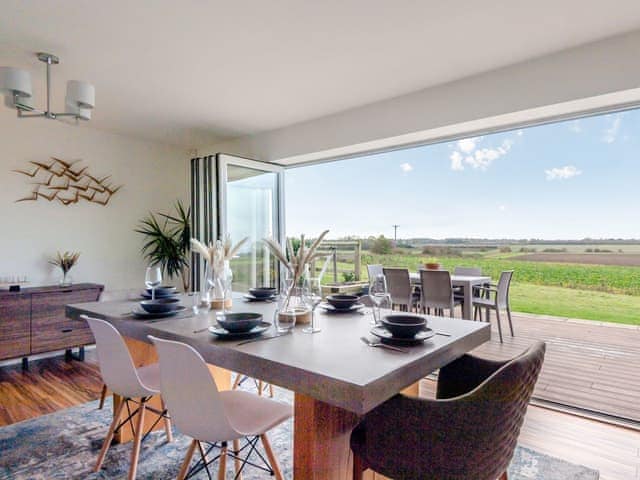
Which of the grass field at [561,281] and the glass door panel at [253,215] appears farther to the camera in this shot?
the glass door panel at [253,215]

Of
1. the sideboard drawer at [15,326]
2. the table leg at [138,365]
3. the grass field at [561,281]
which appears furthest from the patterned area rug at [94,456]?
the grass field at [561,281]

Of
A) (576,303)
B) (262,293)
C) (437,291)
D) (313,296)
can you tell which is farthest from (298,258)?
(576,303)

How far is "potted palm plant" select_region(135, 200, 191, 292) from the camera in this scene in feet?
15.6

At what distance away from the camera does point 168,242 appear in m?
4.74

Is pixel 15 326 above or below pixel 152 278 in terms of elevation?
below

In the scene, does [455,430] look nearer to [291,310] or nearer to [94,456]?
[291,310]

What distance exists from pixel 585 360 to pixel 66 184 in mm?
5734

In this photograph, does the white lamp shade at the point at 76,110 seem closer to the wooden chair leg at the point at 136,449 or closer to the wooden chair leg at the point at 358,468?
the wooden chair leg at the point at 136,449

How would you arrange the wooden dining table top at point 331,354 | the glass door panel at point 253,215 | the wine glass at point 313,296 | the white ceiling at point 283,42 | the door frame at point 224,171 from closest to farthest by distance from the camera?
the wooden dining table top at point 331,354 < the wine glass at point 313,296 < the white ceiling at point 283,42 < the door frame at point 224,171 < the glass door panel at point 253,215

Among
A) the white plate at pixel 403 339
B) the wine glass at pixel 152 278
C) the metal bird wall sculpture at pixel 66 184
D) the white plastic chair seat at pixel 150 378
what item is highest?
the metal bird wall sculpture at pixel 66 184

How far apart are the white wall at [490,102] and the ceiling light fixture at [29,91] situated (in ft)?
7.03

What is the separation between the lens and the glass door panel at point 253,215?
444 cm

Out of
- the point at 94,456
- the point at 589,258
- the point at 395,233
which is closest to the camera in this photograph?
the point at 94,456

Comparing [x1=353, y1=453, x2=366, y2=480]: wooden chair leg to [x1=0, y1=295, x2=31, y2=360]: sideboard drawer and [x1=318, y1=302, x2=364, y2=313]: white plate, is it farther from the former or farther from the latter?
[x1=0, y1=295, x2=31, y2=360]: sideboard drawer
